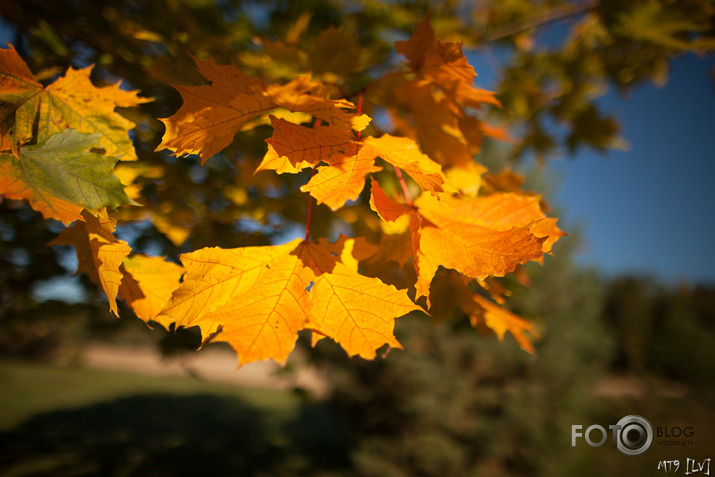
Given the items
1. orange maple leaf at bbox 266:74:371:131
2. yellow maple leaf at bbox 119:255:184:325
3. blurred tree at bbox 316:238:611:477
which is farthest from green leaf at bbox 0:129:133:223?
blurred tree at bbox 316:238:611:477

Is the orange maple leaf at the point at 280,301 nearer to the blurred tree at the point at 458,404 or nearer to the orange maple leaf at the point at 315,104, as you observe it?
the orange maple leaf at the point at 315,104

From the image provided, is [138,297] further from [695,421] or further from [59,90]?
[695,421]

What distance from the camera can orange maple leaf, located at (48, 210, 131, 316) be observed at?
682mm

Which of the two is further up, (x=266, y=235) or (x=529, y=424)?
(x=266, y=235)

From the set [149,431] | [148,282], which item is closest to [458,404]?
[148,282]

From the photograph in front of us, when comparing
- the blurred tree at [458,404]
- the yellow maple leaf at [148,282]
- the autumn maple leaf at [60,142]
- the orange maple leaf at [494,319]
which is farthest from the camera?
the blurred tree at [458,404]

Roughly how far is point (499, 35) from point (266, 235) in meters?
2.05

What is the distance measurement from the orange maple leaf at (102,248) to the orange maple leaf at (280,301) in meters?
0.14

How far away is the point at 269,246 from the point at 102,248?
360 millimetres

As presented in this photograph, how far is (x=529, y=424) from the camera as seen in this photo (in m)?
6.47

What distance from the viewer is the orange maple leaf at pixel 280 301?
0.64 metres

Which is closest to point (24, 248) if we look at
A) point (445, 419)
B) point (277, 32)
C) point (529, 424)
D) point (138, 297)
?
point (138, 297)

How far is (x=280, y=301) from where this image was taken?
2.23 ft

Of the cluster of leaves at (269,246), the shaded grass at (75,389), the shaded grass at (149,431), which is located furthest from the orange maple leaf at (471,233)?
the shaded grass at (75,389)
